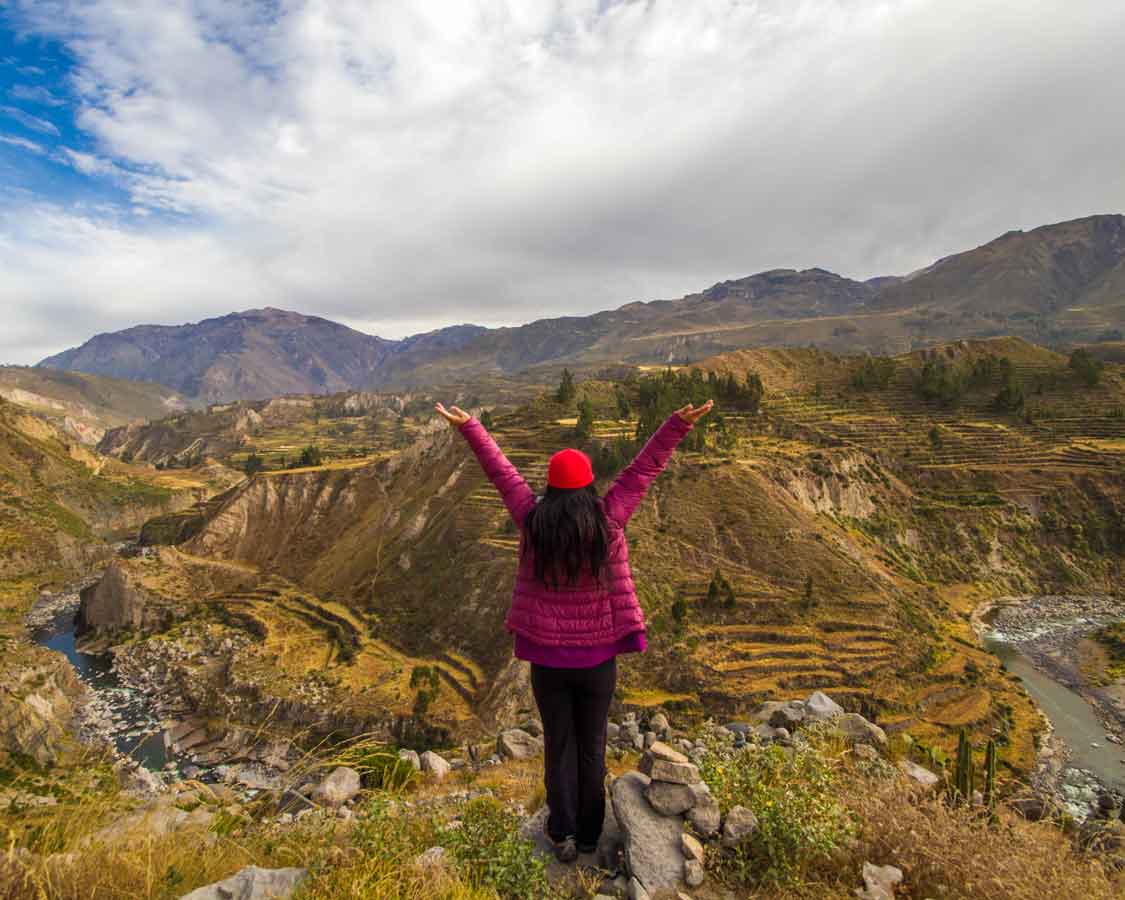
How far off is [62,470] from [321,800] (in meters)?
124

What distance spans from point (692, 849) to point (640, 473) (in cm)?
277

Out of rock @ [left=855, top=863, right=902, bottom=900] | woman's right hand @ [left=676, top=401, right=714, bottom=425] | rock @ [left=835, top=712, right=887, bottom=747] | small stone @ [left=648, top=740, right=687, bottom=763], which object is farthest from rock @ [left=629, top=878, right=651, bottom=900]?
rock @ [left=835, top=712, right=887, bottom=747]

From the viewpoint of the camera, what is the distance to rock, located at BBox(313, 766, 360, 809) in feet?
24.3

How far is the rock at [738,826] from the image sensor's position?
4.18m

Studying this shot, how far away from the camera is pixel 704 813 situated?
437 cm

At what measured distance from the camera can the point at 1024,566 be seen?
48.3 m

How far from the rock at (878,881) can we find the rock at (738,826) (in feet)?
2.40

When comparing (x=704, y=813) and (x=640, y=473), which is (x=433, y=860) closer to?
(x=704, y=813)

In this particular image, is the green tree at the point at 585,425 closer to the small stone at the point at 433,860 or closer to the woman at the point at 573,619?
the woman at the point at 573,619

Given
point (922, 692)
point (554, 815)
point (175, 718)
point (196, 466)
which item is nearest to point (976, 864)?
point (554, 815)

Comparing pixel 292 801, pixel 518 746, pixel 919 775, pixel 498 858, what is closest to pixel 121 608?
pixel 518 746

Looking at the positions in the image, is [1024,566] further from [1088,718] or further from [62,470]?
[62,470]

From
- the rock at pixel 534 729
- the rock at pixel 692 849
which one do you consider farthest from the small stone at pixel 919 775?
the rock at pixel 534 729

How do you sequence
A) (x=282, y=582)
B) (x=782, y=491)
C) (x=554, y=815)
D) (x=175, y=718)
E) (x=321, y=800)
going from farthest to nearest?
(x=282, y=582), (x=782, y=491), (x=175, y=718), (x=321, y=800), (x=554, y=815)
